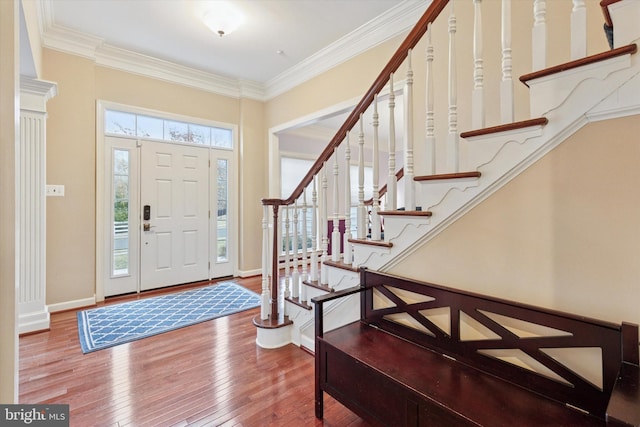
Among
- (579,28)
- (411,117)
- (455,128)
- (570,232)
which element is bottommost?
(570,232)

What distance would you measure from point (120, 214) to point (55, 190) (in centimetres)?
67

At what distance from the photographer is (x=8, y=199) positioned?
130 cm

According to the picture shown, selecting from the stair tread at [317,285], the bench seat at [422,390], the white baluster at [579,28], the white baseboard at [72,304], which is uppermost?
the white baluster at [579,28]

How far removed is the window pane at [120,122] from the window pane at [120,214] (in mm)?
256

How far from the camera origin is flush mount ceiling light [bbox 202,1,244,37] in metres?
2.68

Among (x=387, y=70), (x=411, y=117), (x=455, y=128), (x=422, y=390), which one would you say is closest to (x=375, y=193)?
(x=411, y=117)

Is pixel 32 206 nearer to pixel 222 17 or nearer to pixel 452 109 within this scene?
pixel 222 17

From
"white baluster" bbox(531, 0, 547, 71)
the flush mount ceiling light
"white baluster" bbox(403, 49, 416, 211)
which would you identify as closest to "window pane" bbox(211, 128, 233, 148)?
the flush mount ceiling light

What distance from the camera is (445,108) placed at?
7.77 ft

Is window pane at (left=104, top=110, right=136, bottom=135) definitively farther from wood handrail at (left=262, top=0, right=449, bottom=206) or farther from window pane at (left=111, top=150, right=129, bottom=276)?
wood handrail at (left=262, top=0, right=449, bottom=206)

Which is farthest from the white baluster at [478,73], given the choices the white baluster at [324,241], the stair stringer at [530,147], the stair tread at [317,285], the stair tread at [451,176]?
the stair tread at [317,285]

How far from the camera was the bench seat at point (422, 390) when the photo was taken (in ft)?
3.42

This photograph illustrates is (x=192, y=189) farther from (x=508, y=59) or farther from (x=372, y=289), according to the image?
(x=508, y=59)

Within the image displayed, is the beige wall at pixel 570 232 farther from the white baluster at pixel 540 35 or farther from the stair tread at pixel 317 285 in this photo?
the stair tread at pixel 317 285
